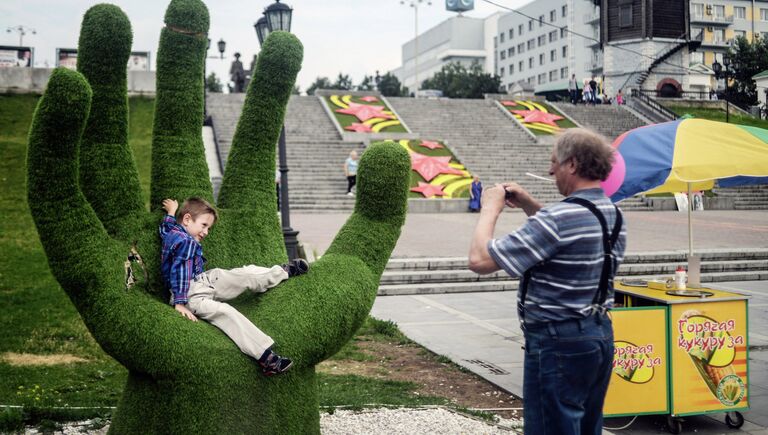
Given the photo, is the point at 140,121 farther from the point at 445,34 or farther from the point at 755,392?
the point at 445,34

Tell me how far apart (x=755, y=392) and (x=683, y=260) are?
7.97m

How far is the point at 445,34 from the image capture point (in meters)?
94.8

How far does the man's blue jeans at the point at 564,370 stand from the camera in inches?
111

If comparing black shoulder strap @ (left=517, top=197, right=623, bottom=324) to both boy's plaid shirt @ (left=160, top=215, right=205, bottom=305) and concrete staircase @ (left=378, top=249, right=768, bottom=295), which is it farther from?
concrete staircase @ (left=378, top=249, right=768, bottom=295)

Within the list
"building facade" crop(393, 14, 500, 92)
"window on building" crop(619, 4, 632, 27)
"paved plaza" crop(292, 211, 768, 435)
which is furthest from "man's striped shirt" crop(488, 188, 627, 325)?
"building facade" crop(393, 14, 500, 92)

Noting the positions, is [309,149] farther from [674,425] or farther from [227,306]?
[227,306]

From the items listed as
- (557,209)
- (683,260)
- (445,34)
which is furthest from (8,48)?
(445,34)

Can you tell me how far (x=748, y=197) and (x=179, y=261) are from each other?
25.9m

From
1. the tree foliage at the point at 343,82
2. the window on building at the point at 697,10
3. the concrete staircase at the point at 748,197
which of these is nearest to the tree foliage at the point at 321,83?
the tree foliage at the point at 343,82

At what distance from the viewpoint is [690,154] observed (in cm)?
542

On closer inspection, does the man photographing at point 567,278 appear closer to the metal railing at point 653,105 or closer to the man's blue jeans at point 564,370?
the man's blue jeans at point 564,370

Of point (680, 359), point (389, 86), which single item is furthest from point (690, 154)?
point (389, 86)

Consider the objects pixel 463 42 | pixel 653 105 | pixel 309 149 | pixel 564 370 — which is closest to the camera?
pixel 564 370

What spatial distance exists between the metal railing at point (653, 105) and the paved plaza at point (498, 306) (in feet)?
42.2
